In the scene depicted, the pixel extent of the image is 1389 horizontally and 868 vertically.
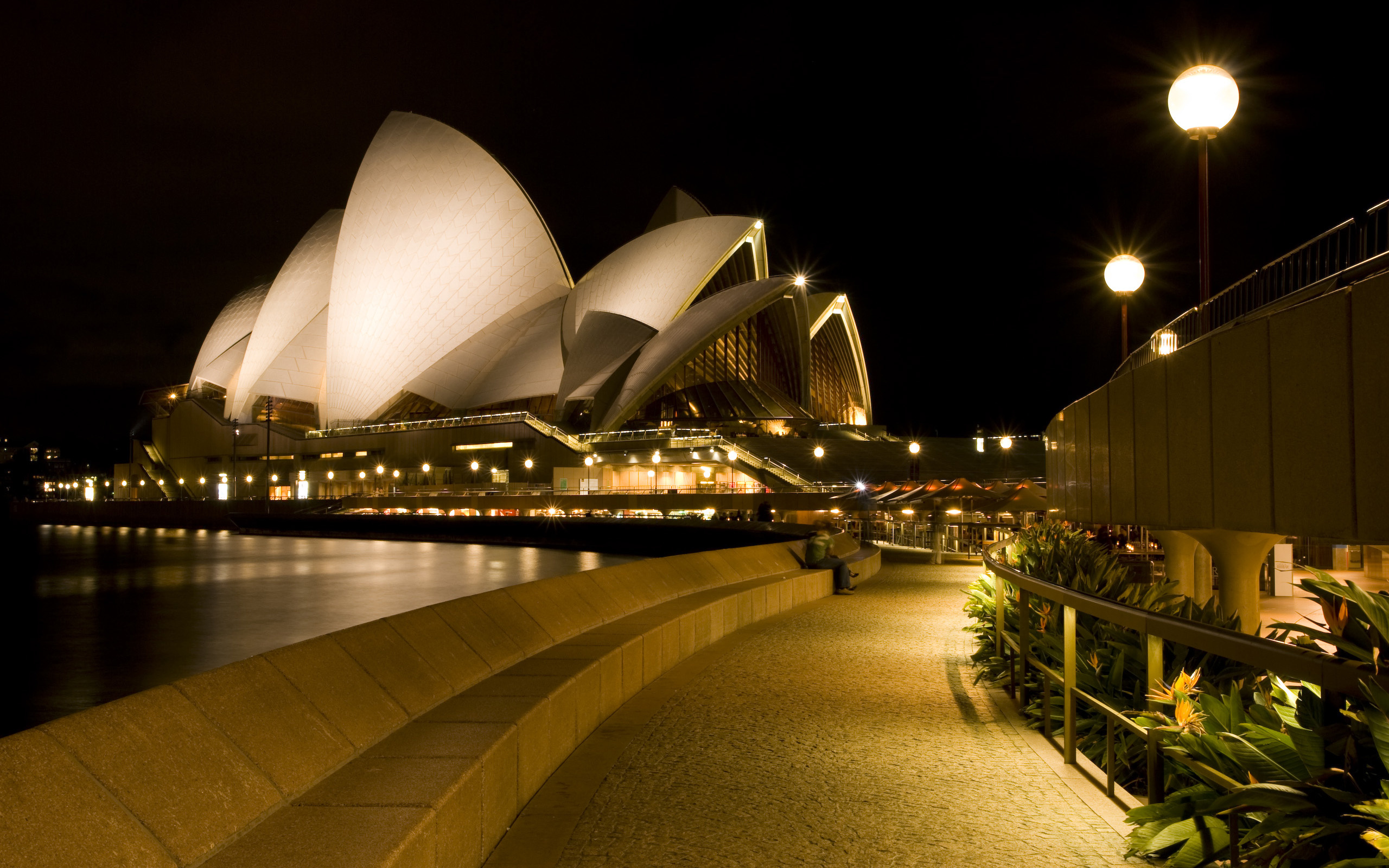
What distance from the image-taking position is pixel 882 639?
9234 millimetres

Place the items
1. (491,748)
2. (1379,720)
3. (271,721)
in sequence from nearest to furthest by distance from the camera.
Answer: (1379,720)
(271,721)
(491,748)

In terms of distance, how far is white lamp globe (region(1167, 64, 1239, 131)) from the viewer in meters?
8.91

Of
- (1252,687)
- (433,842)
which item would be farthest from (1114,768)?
(433,842)

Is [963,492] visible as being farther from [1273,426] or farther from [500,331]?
[500,331]

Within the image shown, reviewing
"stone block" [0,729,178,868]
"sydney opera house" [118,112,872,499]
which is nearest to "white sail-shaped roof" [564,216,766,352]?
"sydney opera house" [118,112,872,499]

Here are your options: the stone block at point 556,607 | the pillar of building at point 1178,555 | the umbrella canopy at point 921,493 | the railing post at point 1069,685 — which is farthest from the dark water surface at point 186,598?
the pillar of building at point 1178,555

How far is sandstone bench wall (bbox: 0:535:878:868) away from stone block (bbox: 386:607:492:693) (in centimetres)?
1

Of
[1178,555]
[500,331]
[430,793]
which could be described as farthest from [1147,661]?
[500,331]

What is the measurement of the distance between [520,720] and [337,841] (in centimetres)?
144

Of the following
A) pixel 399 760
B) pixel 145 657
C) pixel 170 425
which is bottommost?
pixel 145 657

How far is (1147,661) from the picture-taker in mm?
3887

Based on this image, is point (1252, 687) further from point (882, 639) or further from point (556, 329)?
point (556, 329)

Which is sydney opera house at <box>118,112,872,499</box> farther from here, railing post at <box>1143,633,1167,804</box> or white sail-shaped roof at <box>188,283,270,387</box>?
railing post at <box>1143,633,1167,804</box>

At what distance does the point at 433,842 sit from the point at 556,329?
180 ft
